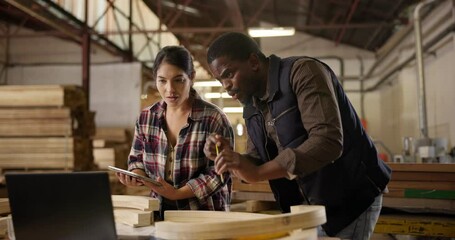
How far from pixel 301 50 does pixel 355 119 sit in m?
11.5

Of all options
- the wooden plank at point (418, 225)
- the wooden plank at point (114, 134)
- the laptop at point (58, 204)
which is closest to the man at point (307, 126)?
the laptop at point (58, 204)

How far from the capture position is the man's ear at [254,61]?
5.23 feet

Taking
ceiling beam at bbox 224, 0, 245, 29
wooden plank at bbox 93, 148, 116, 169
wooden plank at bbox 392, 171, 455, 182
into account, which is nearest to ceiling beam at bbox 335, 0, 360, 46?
ceiling beam at bbox 224, 0, 245, 29

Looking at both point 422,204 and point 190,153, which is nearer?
point 190,153

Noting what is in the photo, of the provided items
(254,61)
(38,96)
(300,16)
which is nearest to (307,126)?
(254,61)

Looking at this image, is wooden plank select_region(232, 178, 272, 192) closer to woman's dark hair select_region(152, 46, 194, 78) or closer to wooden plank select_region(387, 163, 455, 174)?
wooden plank select_region(387, 163, 455, 174)

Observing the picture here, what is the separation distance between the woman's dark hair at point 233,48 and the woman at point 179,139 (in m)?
0.43

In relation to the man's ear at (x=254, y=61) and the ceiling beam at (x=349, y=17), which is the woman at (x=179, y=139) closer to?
the man's ear at (x=254, y=61)

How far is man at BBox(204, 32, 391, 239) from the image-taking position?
4.59 ft

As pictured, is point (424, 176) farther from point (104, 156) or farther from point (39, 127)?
point (104, 156)

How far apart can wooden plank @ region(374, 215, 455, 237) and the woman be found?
5.15ft

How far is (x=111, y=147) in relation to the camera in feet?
25.8

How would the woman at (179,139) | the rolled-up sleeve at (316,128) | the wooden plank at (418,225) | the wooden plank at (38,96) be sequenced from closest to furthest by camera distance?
1. the rolled-up sleeve at (316,128)
2. the woman at (179,139)
3. the wooden plank at (418,225)
4. the wooden plank at (38,96)

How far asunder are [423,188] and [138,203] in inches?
93.4
